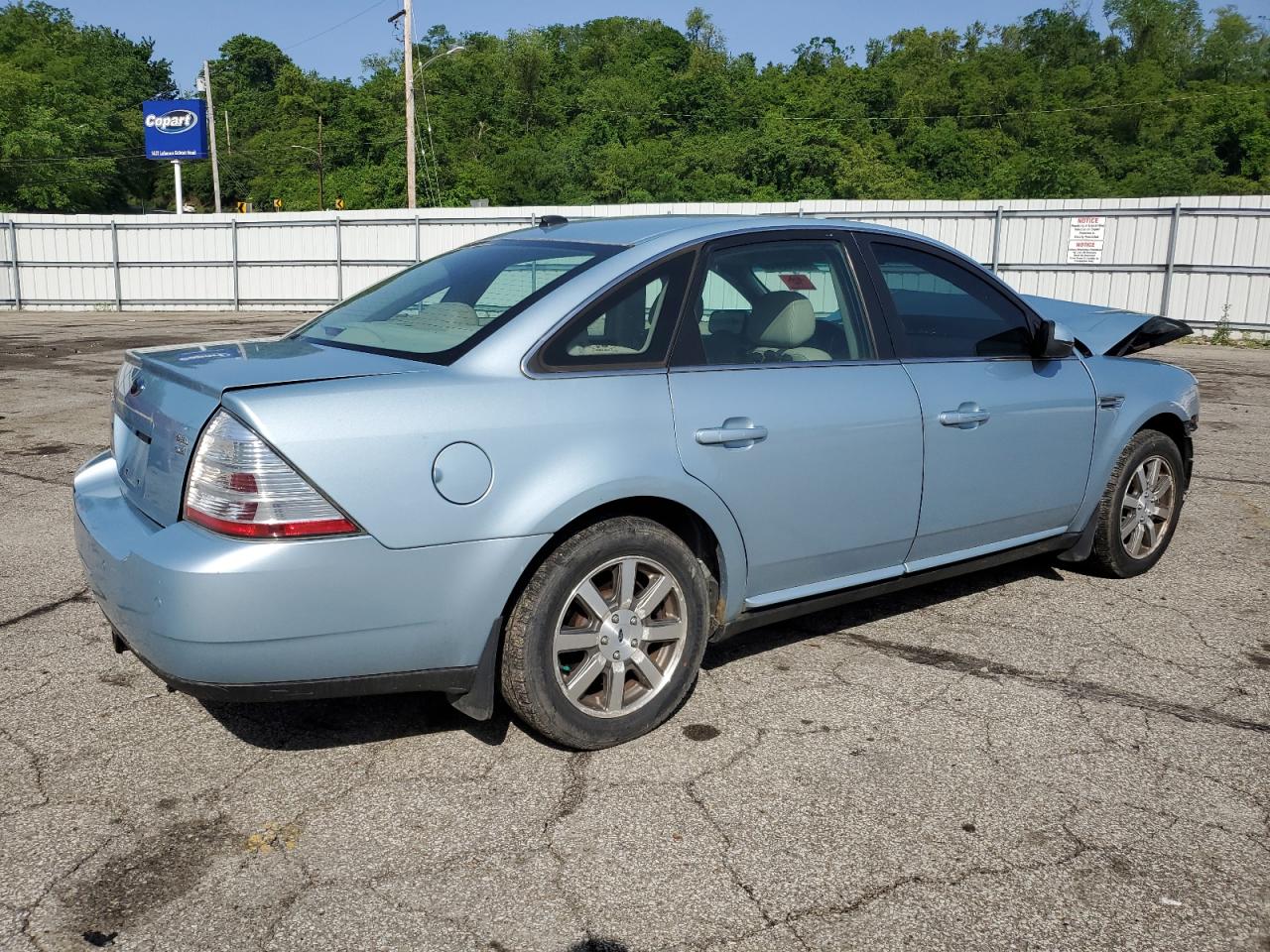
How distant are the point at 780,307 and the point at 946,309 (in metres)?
0.87

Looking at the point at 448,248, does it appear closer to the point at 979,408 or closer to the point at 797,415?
the point at 979,408

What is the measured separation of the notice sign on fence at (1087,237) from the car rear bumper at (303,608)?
19.1 meters

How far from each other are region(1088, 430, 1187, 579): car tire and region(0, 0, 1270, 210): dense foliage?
1896 inches

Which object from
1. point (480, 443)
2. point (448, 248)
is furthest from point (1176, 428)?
point (448, 248)

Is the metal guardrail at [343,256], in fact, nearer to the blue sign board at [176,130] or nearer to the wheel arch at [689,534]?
the blue sign board at [176,130]

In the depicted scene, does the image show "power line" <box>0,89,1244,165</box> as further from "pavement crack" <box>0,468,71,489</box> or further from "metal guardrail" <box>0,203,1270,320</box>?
"pavement crack" <box>0,468,71,489</box>

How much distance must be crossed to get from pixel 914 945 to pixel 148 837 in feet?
6.25

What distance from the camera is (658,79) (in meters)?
71.8

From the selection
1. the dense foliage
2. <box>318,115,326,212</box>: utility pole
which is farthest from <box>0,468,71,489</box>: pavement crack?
<box>318,115,326,212</box>: utility pole

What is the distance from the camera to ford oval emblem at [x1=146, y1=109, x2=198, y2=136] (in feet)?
133

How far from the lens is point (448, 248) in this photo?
78.6 ft

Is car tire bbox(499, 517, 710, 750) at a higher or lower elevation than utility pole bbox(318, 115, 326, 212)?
lower

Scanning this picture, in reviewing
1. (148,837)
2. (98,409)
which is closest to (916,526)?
(148,837)

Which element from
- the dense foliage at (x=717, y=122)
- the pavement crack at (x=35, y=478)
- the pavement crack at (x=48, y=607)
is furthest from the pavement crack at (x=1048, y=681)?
the dense foliage at (x=717, y=122)
